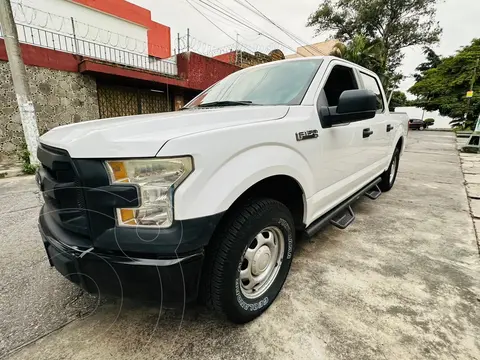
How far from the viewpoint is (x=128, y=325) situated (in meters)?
Answer: 1.63

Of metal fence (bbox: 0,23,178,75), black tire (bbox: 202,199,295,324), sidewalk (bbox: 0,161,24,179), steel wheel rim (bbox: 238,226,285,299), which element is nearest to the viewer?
black tire (bbox: 202,199,295,324)

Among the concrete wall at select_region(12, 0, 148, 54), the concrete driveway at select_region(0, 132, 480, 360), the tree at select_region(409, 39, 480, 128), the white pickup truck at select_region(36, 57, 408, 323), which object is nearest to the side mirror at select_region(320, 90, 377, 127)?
the white pickup truck at select_region(36, 57, 408, 323)

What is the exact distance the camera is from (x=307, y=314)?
5.64 ft

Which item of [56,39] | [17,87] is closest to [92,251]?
[17,87]

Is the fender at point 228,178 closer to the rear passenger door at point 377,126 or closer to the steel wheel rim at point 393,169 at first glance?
the rear passenger door at point 377,126

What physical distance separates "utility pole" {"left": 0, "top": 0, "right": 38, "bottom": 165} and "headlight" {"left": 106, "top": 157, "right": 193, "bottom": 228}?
6.06 metres

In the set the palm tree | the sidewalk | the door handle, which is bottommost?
the sidewalk

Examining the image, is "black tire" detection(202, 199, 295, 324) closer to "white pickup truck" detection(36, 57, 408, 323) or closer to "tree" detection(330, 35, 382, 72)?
"white pickup truck" detection(36, 57, 408, 323)

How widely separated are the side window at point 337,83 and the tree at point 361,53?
1337 centimetres

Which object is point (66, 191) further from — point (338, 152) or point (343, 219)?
point (343, 219)

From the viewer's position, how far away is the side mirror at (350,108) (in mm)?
1894

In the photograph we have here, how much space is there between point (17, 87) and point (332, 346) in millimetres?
7027

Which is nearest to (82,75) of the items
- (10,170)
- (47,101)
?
(47,101)

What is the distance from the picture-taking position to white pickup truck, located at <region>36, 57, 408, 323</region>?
1182 mm
